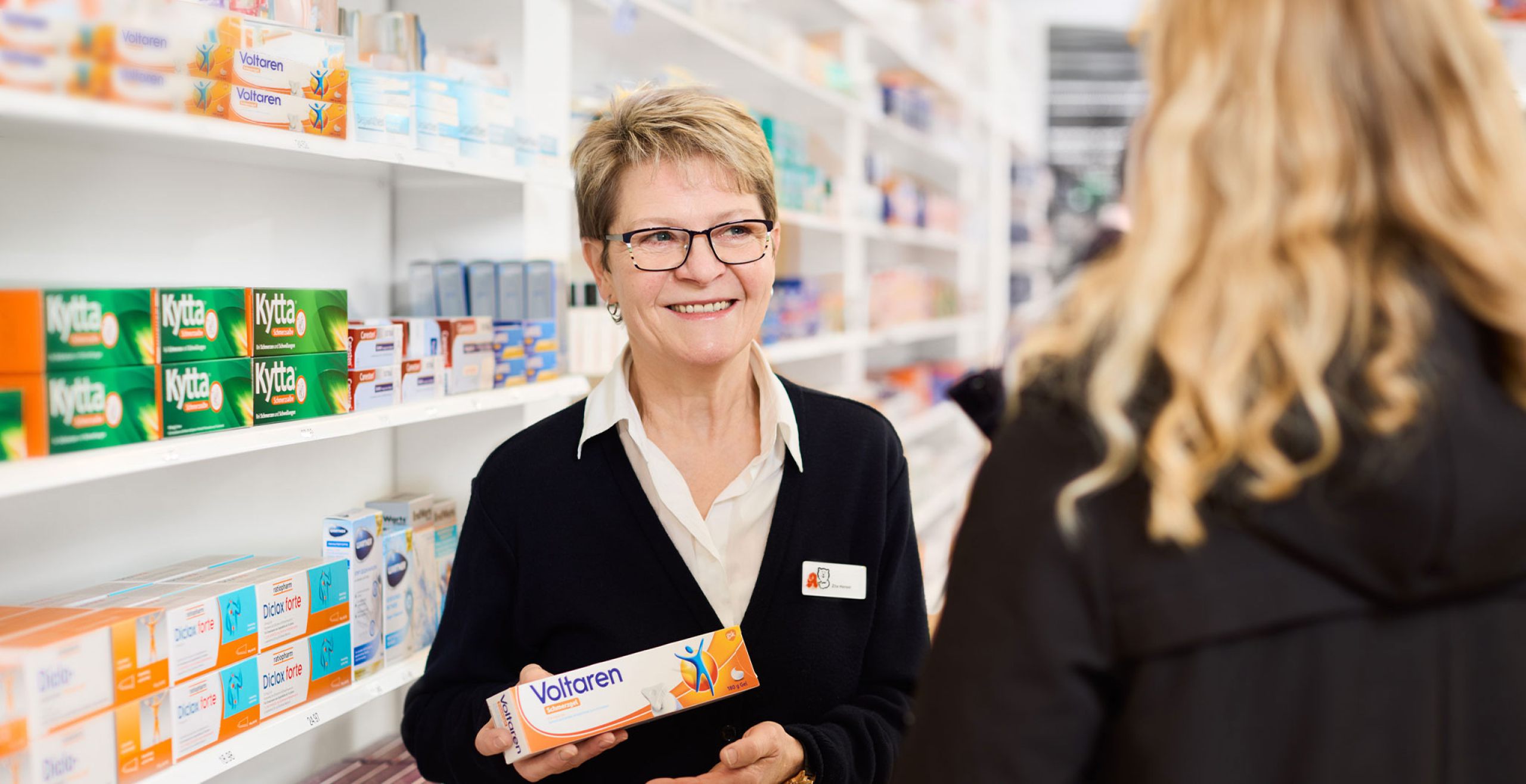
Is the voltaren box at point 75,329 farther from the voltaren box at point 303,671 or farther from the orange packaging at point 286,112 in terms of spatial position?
the voltaren box at point 303,671

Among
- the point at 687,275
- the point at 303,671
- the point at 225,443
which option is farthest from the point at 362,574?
the point at 687,275

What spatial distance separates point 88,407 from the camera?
58.4 inches

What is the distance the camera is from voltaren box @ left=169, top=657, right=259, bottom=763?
1.73m

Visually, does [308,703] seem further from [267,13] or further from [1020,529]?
[1020,529]

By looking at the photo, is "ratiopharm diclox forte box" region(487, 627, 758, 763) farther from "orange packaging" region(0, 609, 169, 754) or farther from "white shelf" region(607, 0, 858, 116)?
"white shelf" region(607, 0, 858, 116)

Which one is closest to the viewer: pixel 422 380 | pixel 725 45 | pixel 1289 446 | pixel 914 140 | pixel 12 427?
pixel 1289 446

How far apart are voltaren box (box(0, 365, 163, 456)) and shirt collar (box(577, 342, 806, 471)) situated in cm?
71

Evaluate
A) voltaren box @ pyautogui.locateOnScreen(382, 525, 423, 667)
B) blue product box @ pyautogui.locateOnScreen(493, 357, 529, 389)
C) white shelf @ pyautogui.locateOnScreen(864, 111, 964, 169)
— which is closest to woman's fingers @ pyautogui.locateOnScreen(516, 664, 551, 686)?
voltaren box @ pyautogui.locateOnScreen(382, 525, 423, 667)

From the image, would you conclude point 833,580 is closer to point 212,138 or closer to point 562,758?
point 562,758

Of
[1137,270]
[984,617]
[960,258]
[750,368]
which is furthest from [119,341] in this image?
[960,258]

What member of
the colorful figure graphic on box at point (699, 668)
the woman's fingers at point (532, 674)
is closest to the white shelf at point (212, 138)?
the woman's fingers at point (532, 674)

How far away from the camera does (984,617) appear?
1.00 metres

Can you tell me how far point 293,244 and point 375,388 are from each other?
532 mm

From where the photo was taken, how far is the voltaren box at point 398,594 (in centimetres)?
229
